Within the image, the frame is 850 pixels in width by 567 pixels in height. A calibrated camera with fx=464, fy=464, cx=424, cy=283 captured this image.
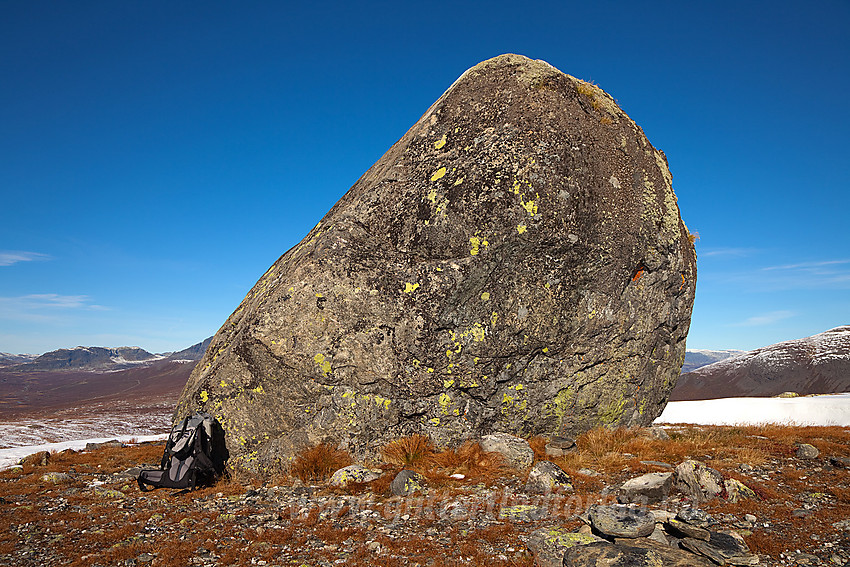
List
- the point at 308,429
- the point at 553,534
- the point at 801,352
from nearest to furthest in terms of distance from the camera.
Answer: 1. the point at 553,534
2. the point at 308,429
3. the point at 801,352

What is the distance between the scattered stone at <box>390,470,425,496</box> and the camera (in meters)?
7.13

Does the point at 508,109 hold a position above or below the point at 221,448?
above

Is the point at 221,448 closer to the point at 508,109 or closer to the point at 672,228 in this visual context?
the point at 508,109

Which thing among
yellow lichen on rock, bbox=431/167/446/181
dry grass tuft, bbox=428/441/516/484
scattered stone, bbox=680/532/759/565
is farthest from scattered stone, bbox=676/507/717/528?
yellow lichen on rock, bbox=431/167/446/181

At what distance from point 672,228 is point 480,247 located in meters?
4.94

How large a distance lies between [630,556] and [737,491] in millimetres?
2909

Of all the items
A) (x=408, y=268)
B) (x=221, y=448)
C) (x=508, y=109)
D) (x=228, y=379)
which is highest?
(x=508, y=109)

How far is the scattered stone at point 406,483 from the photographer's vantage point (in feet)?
23.4

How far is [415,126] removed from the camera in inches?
444

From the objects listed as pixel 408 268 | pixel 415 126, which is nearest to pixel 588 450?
pixel 408 268

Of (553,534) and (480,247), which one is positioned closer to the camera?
(553,534)

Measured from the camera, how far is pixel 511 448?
326 inches

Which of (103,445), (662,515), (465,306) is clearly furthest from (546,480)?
(103,445)

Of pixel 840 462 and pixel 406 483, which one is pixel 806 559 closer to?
pixel 840 462
